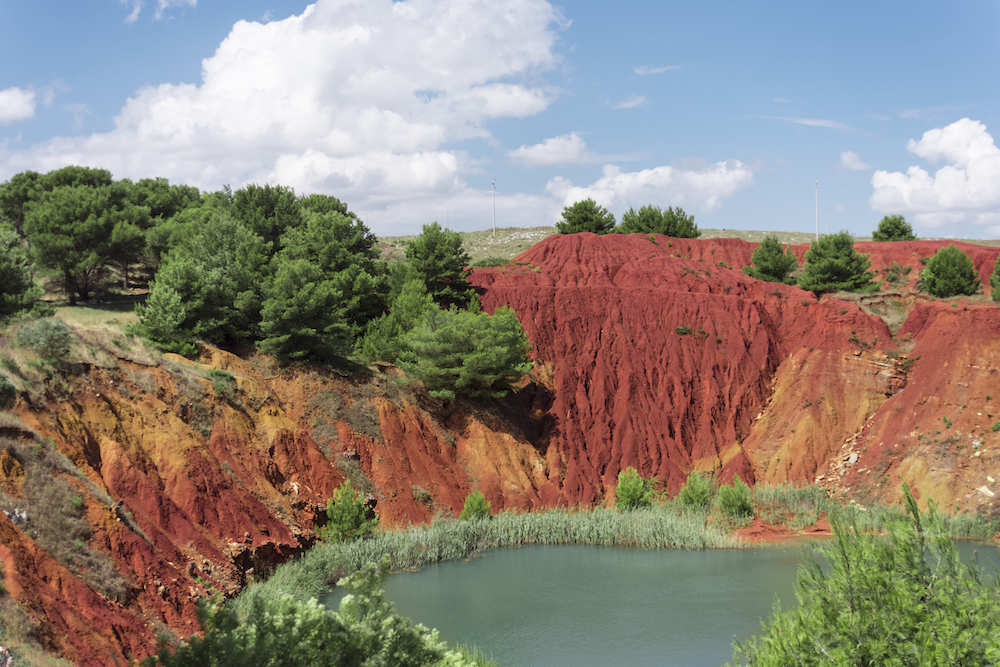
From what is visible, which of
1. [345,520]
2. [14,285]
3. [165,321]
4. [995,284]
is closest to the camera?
[345,520]

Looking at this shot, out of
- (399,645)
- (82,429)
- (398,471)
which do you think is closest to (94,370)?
(82,429)

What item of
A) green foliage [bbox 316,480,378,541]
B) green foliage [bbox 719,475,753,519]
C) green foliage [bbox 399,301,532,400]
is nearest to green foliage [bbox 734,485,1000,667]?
green foliage [bbox 316,480,378,541]

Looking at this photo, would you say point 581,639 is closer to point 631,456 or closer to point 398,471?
point 398,471

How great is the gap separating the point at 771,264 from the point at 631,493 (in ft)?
75.8

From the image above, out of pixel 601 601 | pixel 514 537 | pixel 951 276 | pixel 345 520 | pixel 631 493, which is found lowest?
pixel 514 537

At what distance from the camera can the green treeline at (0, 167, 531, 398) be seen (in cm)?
3212

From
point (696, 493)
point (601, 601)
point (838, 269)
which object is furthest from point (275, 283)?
point (838, 269)

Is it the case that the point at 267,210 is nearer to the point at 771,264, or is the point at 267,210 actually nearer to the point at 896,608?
the point at 771,264

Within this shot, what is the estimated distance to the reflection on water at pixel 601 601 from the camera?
1822cm

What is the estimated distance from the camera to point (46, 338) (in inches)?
848

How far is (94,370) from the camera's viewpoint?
23.3 meters

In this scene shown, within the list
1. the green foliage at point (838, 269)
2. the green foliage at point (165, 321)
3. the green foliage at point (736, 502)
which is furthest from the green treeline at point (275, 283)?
the green foliage at point (838, 269)

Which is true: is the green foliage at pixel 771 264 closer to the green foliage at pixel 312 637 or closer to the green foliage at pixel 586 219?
the green foliage at pixel 586 219

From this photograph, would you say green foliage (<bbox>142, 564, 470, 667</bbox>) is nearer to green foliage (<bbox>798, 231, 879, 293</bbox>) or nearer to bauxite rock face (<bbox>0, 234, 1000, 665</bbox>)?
bauxite rock face (<bbox>0, 234, 1000, 665</bbox>)
